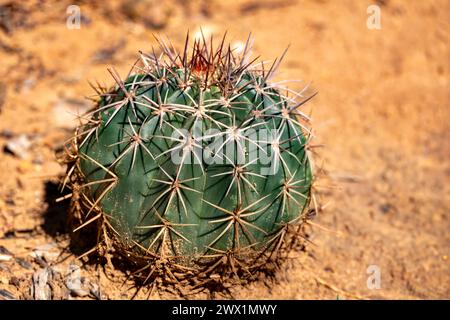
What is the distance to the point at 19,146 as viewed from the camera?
470 centimetres

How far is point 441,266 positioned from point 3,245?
9.54 ft

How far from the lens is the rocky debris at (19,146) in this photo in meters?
4.63

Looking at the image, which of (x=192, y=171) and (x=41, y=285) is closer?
(x=192, y=171)

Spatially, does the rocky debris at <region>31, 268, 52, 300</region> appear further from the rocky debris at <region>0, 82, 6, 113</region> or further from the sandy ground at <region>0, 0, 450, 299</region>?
the rocky debris at <region>0, 82, 6, 113</region>

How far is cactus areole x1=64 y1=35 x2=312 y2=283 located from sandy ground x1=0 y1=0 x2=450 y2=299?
0.40 m

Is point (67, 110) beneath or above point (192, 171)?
above

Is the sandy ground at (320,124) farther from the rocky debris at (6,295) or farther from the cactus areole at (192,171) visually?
the cactus areole at (192,171)

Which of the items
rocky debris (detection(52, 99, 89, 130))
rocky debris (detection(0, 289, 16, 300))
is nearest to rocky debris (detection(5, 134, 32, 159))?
rocky debris (detection(52, 99, 89, 130))

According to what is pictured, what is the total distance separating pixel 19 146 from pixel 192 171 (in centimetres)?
228

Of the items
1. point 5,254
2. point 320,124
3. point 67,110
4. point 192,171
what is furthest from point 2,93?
point 192,171

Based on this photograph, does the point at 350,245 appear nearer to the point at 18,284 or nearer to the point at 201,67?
the point at 201,67

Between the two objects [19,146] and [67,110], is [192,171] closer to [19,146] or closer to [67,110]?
[19,146]

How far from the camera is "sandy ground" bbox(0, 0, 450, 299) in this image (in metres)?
3.77

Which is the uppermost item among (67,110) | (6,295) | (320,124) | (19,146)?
(67,110)
